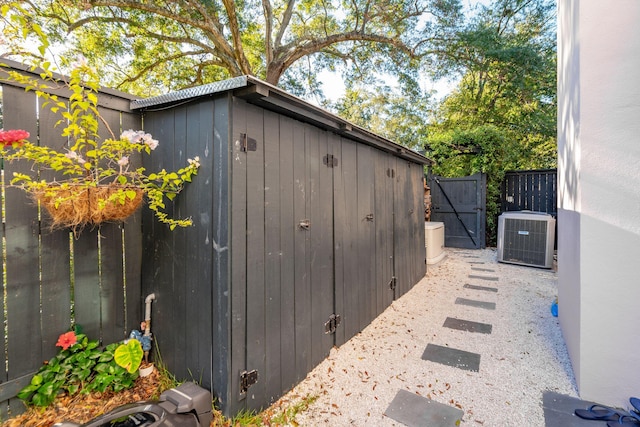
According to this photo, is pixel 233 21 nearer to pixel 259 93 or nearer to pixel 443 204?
pixel 259 93

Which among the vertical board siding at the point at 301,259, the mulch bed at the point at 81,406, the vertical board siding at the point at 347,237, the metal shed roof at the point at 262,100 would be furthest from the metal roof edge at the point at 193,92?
the mulch bed at the point at 81,406

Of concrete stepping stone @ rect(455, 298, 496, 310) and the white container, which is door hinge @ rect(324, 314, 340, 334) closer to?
concrete stepping stone @ rect(455, 298, 496, 310)

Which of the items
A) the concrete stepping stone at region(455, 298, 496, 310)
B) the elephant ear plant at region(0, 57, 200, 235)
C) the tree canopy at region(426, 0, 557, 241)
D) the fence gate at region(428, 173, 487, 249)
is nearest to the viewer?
the elephant ear plant at region(0, 57, 200, 235)

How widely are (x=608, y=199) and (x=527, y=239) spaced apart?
164 inches

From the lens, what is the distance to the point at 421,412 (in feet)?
5.91

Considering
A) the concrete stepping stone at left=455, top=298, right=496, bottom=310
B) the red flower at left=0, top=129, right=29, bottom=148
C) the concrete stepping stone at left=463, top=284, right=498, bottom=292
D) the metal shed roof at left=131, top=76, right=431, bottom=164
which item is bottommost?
the concrete stepping stone at left=455, top=298, right=496, bottom=310

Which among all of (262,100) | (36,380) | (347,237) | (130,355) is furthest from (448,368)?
(36,380)

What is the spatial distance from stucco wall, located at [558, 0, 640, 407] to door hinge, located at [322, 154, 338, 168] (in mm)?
1770

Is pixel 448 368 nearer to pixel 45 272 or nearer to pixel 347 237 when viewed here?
pixel 347 237

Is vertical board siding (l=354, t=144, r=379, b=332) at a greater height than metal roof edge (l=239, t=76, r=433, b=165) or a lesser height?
lesser

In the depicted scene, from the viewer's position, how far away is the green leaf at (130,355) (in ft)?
5.60

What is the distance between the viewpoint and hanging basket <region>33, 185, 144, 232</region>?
140cm

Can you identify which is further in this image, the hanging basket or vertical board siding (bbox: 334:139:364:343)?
vertical board siding (bbox: 334:139:364:343)

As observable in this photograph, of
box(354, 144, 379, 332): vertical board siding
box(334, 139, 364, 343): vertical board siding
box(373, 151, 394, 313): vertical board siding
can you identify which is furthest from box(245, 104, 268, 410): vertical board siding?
box(373, 151, 394, 313): vertical board siding
